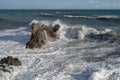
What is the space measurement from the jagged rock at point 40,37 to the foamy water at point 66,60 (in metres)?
0.38

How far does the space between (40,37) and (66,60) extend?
4.53m

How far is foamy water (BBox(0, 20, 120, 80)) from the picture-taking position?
984 centimetres

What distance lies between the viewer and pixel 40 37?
53.5 feet

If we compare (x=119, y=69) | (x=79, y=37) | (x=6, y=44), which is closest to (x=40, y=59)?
(x=119, y=69)

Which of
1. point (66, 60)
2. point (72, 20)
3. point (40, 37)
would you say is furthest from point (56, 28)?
point (72, 20)

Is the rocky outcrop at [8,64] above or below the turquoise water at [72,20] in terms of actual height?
above

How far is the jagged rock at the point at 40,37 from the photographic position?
15489mm

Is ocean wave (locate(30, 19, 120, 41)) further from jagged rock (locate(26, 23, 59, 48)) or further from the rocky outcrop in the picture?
the rocky outcrop

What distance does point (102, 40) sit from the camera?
17.0 metres

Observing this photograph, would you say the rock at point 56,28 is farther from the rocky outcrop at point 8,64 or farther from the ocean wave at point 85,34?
the rocky outcrop at point 8,64

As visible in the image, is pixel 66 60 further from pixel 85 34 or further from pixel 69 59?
pixel 85 34

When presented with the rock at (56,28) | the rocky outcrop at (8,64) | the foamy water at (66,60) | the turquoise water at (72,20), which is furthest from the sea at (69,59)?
the turquoise water at (72,20)

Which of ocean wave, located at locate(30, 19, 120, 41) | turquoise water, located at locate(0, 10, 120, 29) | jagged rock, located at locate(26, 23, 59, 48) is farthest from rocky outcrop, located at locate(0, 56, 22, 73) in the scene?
turquoise water, located at locate(0, 10, 120, 29)

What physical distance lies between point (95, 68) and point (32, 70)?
232 centimetres
